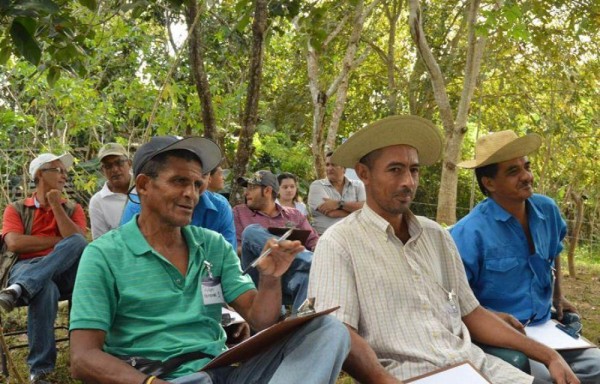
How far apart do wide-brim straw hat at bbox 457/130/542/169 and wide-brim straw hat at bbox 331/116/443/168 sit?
69 cm

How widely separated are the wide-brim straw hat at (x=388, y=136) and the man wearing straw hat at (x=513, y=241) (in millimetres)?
727

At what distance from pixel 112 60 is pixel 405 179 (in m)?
9.34

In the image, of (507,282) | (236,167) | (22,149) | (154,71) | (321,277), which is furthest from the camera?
(154,71)

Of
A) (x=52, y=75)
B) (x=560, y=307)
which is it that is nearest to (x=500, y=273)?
(x=560, y=307)

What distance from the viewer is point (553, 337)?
354 centimetres

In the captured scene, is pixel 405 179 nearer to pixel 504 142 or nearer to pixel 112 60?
pixel 504 142

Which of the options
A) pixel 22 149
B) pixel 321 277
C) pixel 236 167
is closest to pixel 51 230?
pixel 236 167

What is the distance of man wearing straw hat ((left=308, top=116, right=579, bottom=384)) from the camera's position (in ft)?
9.10

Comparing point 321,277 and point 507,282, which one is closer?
point 321,277

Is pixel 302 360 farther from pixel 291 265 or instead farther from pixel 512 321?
pixel 291 265

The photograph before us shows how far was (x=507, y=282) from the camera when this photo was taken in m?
3.60

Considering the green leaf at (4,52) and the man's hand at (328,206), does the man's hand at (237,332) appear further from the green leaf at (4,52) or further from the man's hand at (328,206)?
the man's hand at (328,206)

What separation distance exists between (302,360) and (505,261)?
164 cm

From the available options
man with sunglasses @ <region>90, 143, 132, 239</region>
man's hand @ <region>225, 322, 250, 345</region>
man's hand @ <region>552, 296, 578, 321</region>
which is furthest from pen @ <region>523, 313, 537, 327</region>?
man with sunglasses @ <region>90, 143, 132, 239</region>
